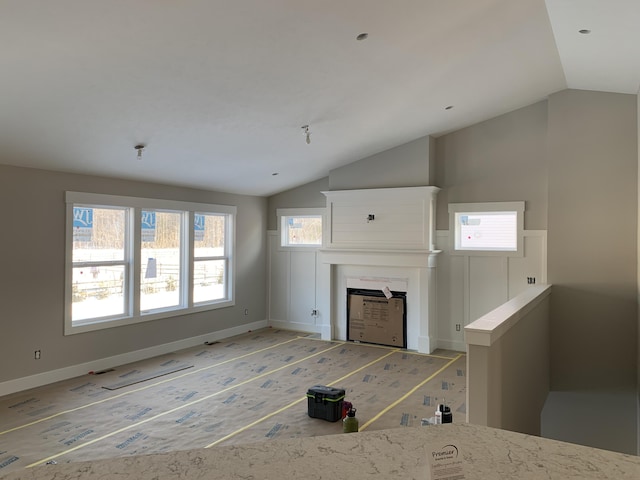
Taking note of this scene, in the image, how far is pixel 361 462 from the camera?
1.06 m

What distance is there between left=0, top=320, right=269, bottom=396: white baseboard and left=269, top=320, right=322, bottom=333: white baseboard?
69cm

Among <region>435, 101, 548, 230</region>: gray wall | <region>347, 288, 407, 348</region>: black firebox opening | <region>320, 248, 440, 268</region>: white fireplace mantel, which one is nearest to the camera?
<region>435, 101, 548, 230</region>: gray wall

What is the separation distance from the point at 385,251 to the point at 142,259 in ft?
11.6

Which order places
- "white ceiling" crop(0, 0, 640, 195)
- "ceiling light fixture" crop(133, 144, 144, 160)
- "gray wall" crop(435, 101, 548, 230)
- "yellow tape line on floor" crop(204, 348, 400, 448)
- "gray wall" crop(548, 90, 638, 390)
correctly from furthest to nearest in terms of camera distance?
"gray wall" crop(435, 101, 548, 230)
"gray wall" crop(548, 90, 638, 390)
"ceiling light fixture" crop(133, 144, 144, 160)
"yellow tape line on floor" crop(204, 348, 400, 448)
"white ceiling" crop(0, 0, 640, 195)

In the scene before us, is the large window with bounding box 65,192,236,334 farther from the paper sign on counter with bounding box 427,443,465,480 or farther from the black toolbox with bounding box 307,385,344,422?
the paper sign on counter with bounding box 427,443,465,480

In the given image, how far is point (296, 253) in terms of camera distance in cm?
847

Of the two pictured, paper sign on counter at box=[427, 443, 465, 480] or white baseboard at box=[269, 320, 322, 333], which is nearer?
paper sign on counter at box=[427, 443, 465, 480]

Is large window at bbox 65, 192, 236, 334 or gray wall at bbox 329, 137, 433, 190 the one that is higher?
gray wall at bbox 329, 137, 433, 190

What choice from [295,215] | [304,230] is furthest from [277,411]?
[295,215]

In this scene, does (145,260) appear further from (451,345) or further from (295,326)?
(451,345)

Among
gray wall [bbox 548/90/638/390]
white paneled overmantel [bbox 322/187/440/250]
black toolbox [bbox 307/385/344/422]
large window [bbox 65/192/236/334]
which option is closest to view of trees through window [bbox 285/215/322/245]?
white paneled overmantel [bbox 322/187/440/250]

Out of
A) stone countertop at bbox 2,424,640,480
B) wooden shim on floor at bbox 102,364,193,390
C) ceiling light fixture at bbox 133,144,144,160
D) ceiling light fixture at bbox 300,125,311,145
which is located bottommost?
wooden shim on floor at bbox 102,364,193,390

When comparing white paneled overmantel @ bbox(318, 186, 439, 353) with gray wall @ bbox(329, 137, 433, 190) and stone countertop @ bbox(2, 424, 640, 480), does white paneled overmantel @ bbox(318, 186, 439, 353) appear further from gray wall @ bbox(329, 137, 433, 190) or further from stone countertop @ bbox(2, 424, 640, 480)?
stone countertop @ bbox(2, 424, 640, 480)

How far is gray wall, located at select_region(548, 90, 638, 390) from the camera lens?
543 centimetres
